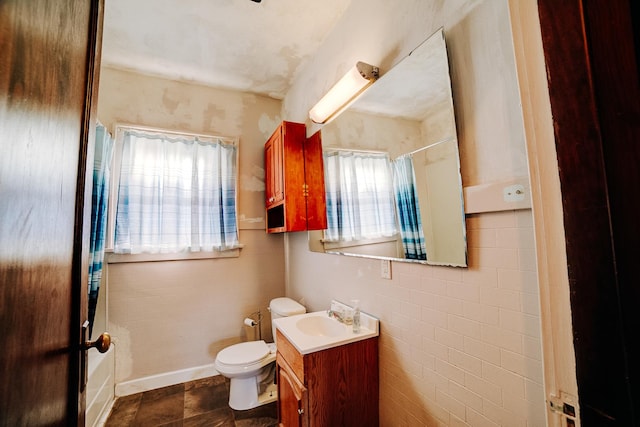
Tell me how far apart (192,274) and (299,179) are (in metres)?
1.41

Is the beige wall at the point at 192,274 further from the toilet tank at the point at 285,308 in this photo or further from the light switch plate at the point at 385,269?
the light switch plate at the point at 385,269

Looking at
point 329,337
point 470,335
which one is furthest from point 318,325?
point 470,335

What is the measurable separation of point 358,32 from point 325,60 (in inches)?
17.8

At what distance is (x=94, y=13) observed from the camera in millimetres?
763

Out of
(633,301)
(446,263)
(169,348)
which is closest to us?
(633,301)

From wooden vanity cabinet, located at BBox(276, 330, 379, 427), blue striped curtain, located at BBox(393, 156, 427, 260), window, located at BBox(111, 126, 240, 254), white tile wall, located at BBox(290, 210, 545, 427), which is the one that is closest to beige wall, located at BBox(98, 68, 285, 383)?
window, located at BBox(111, 126, 240, 254)

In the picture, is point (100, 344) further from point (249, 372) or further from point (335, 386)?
point (249, 372)

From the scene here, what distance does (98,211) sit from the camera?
2.02m

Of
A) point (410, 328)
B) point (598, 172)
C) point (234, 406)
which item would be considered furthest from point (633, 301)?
point (234, 406)

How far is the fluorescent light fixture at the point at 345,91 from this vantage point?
1470mm

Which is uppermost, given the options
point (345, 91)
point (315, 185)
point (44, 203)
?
point (345, 91)

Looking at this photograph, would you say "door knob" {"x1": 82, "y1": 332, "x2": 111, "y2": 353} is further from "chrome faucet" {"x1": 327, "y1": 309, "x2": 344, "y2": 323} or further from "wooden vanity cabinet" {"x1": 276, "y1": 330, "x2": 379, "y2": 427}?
"chrome faucet" {"x1": 327, "y1": 309, "x2": 344, "y2": 323}

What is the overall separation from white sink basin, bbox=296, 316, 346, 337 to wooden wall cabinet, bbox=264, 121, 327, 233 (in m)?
0.67

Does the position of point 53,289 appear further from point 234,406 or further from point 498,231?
point 234,406
